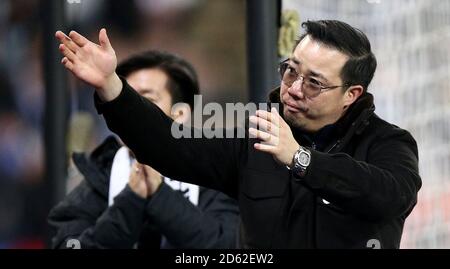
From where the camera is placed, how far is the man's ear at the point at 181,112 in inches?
169

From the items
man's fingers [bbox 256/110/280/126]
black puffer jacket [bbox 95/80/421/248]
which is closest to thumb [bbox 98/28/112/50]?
black puffer jacket [bbox 95/80/421/248]

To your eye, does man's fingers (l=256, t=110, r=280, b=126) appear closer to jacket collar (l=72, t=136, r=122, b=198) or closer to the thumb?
the thumb

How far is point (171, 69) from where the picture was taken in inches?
171

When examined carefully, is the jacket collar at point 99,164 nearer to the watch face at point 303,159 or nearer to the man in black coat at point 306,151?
the man in black coat at point 306,151

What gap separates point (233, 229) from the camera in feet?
13.6

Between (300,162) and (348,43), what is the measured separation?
1.83ft

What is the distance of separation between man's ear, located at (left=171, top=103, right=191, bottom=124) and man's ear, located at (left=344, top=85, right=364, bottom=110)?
3.35 feet

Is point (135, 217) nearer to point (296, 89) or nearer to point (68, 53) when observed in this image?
point (296, 89)

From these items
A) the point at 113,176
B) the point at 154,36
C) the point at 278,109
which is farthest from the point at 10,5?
the point at 278,109

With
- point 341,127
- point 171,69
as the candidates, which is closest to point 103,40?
point 341,127

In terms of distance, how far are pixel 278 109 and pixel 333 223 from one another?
0.40m

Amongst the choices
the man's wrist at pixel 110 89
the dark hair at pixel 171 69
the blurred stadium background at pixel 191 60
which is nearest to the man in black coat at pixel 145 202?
the dark hair at pixel 171 69

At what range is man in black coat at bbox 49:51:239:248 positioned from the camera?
4.05m
